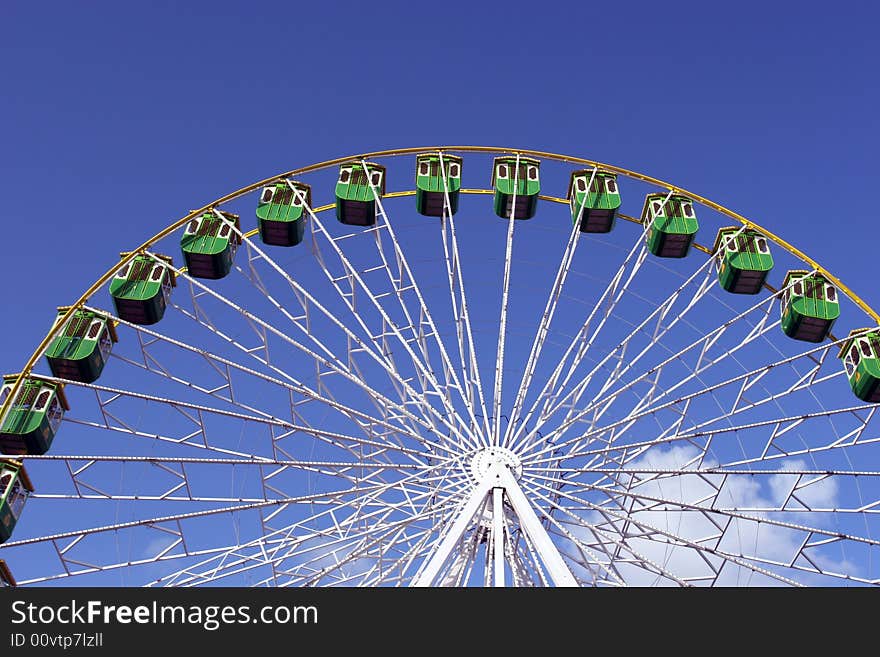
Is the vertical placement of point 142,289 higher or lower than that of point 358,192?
lower

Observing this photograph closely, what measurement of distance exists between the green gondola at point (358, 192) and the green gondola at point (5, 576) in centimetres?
1235

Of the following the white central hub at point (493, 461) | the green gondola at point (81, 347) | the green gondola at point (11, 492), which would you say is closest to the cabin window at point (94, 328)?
the green gondola at point (81, 347)

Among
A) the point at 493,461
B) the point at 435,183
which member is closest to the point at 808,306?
the point at 493,461

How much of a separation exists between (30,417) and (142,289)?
421 centimetres

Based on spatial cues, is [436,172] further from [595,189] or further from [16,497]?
[16,497]

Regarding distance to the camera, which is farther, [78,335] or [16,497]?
[78,335]

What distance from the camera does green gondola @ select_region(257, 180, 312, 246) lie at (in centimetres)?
2716

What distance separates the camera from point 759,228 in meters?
27.6

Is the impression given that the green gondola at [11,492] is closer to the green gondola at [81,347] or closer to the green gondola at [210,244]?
the green gondola at [81,347]

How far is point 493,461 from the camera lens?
2253 cm

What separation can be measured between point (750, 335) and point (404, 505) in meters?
9.85

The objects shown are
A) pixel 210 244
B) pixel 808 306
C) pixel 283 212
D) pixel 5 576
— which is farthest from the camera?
pixel 283 212

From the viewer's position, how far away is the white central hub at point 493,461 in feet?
73.8
